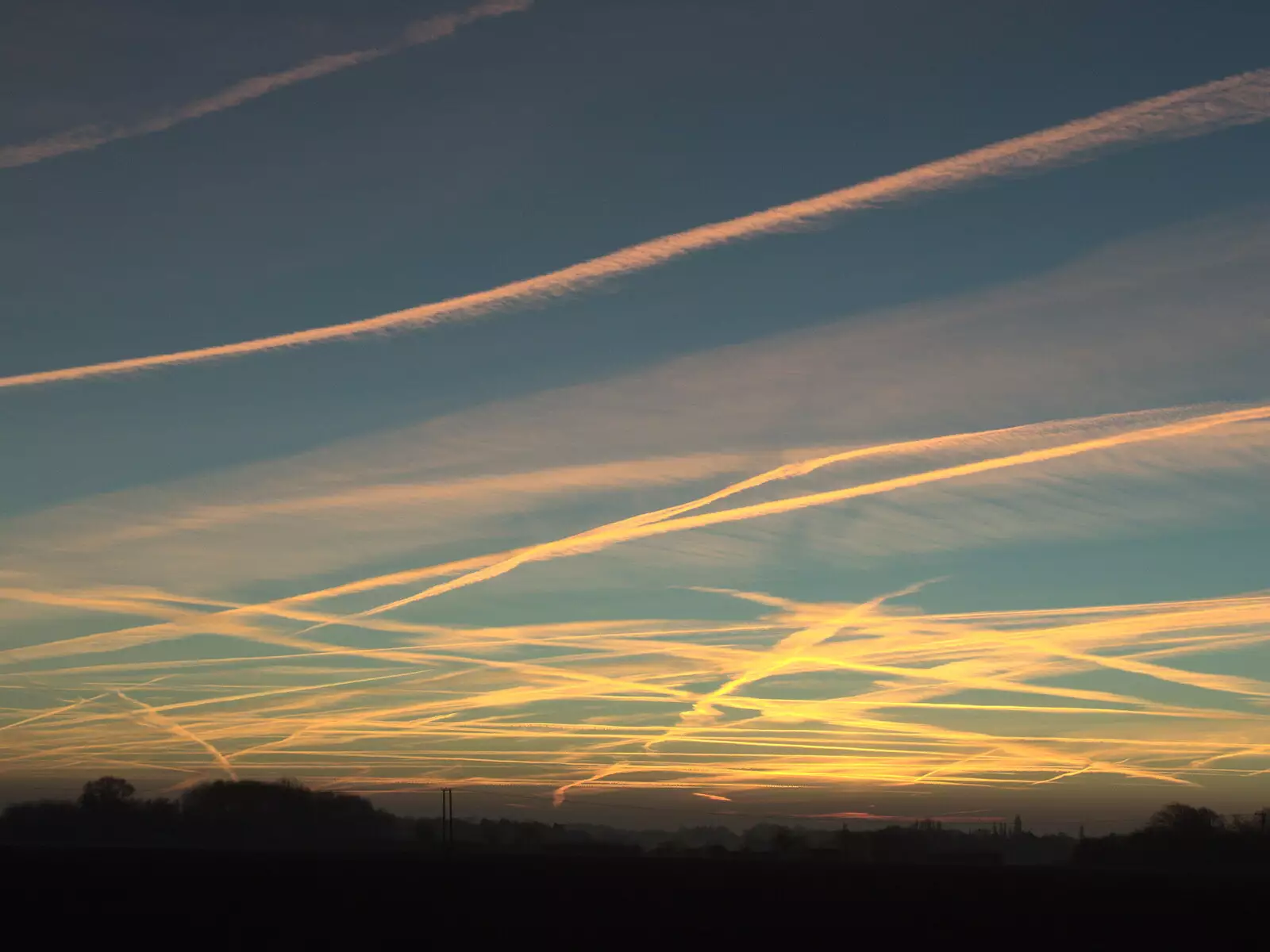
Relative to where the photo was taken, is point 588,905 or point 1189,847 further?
point 1189,847

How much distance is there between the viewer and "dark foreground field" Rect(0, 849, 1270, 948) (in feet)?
98.7

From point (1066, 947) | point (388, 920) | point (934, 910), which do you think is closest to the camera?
point (1066, 947)

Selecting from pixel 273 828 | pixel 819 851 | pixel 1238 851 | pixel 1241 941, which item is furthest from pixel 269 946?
pixel 273 828

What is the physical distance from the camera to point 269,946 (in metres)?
27.1

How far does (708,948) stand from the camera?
28.4 meters

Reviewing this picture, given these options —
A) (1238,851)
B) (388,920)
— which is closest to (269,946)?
(388,920)

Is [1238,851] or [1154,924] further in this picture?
[1238,851]

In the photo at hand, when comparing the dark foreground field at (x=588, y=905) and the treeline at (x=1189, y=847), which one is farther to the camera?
the treeline at (x=1189, y=847)

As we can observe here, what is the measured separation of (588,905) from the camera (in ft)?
124

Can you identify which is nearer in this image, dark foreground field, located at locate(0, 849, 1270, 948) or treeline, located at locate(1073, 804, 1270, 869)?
dark foreground field, located at locate(0, 849, 1270, 948)

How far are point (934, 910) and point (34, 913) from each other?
24.4 meters

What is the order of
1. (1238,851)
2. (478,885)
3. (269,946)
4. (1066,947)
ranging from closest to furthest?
(269,946), (1066,947), (478,885), (1238,851)

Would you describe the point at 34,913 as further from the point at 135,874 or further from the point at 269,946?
the point at 135,874

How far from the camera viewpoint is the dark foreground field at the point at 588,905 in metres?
30.1
